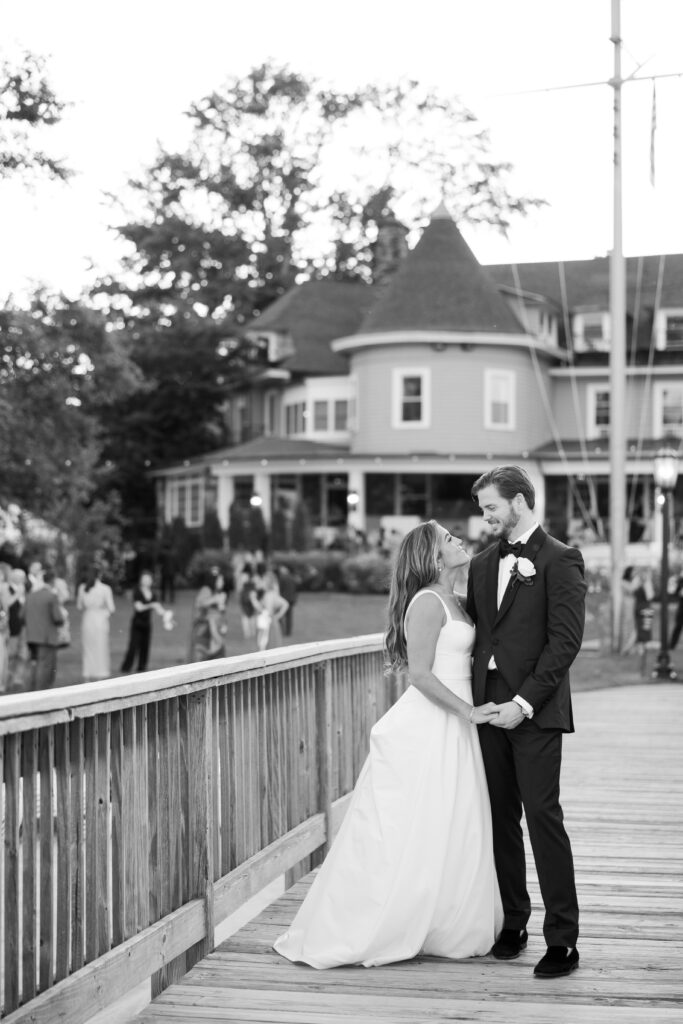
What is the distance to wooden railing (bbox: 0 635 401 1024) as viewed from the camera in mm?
4492

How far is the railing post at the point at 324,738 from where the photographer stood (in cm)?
805

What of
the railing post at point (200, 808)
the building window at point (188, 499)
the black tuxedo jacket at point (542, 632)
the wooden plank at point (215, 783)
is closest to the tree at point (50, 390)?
the building window at point (188, 499)

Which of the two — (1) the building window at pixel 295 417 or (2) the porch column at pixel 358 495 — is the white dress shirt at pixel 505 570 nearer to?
(2) the porch column at pixel 358 495

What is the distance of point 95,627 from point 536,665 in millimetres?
16416

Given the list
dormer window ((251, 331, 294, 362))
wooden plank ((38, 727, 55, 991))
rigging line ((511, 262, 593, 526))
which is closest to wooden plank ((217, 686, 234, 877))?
wooden plank ((38, 727, 55, 991))

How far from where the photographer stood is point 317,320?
51625 mm

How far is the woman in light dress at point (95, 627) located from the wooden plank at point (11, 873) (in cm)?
1740

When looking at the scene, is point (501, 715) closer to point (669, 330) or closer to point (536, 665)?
point (536, 665)

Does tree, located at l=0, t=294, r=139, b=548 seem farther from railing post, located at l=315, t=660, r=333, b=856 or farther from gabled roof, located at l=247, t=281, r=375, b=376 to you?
railing post, located at l=315, t=660, r=333, b=856

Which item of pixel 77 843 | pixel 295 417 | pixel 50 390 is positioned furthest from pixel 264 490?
pixel 77 843

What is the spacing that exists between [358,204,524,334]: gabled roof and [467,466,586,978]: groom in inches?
1502

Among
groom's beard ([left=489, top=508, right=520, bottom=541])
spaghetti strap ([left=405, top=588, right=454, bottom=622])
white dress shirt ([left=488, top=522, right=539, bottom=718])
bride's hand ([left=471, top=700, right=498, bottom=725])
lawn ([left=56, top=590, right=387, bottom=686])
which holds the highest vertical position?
groom's beard ([left=489, top=508, right=520, bottom=541])

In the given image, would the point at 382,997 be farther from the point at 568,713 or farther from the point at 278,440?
the point at 278,440

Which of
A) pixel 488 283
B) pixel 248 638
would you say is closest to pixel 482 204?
pixel 488 283
